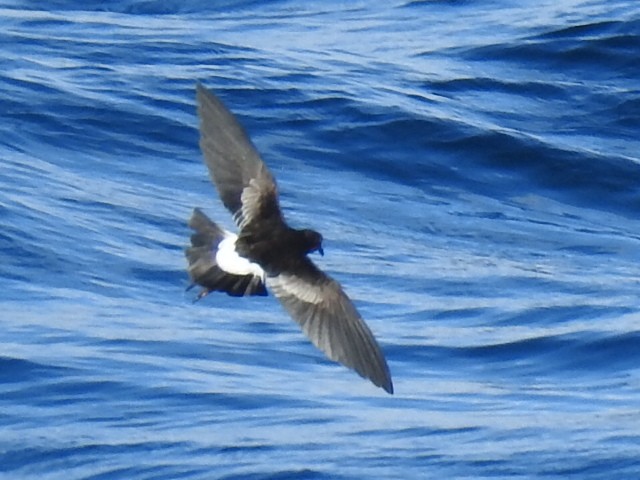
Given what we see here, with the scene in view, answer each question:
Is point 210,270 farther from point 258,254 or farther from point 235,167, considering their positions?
point 235,167

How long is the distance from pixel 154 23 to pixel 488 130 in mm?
4299

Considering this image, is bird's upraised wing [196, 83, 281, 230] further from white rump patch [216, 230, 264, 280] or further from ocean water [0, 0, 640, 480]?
ocean water [0, 0, 640, 480]

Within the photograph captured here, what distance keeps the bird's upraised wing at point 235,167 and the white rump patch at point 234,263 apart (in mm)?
181

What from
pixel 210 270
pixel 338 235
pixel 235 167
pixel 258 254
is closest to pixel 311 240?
pixel 258 254

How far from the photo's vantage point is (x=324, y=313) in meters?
5.70

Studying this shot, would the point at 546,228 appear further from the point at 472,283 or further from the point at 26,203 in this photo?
the point at 26,203

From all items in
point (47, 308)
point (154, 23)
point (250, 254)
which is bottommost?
point (250, 254)

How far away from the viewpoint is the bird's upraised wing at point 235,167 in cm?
584

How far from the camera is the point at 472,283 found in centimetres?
1020

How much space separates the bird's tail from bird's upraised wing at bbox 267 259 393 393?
0.09 metres

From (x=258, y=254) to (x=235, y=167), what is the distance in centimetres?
45

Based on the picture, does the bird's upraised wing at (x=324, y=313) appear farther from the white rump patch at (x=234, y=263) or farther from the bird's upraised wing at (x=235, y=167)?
the bird's upraised wing at (x=235, y=167)

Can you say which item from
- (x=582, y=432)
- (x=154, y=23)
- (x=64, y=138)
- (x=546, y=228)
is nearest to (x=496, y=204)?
(x=546, y=228)

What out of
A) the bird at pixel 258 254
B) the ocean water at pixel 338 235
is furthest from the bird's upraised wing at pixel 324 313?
the ocean water at pixel 338 235
